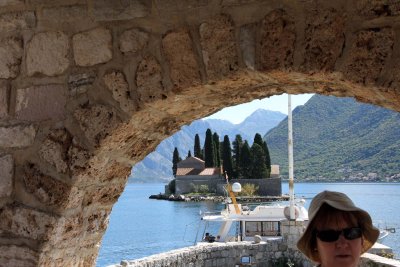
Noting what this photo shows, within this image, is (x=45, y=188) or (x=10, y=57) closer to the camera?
(x=45, y=188)

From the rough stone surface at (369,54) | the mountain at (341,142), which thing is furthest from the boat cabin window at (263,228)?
the mountain at (341,142)

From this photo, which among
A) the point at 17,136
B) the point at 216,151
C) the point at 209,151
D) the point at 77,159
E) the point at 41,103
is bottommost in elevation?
the point at 77,159

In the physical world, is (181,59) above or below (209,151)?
below

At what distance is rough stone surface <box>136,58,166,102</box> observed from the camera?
2.39 m

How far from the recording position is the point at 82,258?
2.96 metres

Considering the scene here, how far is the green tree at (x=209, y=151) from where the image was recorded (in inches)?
1911

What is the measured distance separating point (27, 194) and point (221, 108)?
1059mm

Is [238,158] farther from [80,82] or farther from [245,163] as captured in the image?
[80,82]

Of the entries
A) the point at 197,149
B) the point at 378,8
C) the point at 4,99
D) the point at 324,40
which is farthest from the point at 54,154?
the point at 197,149

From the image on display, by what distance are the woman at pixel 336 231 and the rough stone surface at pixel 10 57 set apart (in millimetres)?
1633

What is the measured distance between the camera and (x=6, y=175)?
103 inches

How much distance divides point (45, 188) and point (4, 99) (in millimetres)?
492

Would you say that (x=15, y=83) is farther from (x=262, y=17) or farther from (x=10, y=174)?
(x=262, y=17)

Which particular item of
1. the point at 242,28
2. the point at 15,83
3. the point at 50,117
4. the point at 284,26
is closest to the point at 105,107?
the point at 50,117
